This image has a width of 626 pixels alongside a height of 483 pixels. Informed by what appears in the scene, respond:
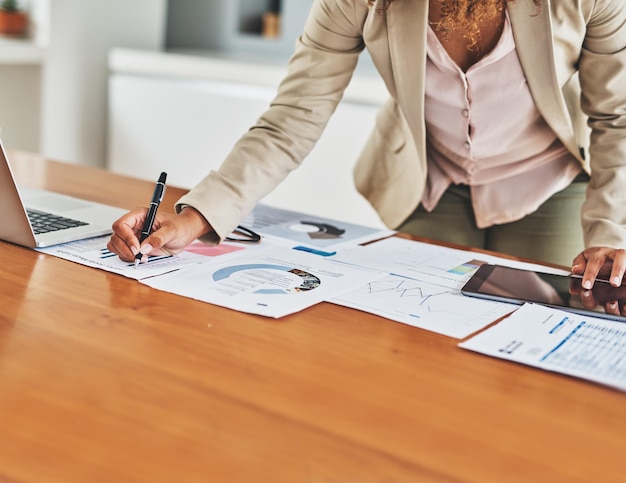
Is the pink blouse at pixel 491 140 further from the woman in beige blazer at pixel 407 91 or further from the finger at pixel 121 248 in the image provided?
the finger at pixel 121 248

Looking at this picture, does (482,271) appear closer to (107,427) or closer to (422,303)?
(422,303)

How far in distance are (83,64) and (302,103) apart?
231cm

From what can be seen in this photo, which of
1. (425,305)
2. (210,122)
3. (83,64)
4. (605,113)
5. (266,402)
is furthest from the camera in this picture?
(83,64)

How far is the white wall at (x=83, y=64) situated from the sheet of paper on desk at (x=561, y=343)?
2804mm

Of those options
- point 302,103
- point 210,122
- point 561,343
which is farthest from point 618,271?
point 210,122

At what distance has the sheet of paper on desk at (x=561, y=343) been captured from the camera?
0.87 m

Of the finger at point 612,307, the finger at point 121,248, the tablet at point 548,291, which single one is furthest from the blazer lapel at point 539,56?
the finger at point 121,248

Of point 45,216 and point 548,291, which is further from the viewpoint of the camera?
point 45,216

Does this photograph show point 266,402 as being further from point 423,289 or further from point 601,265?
point 601,265

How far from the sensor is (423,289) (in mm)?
1117

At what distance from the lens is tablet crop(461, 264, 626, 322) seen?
106 cm

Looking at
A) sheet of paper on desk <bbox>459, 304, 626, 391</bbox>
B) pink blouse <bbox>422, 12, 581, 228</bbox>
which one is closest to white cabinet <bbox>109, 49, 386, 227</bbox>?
pink blouse <bbox>422, 12, 581, 228</bbox>

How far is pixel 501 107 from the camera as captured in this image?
1.48m

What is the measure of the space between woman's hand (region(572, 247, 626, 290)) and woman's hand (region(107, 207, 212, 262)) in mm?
537
